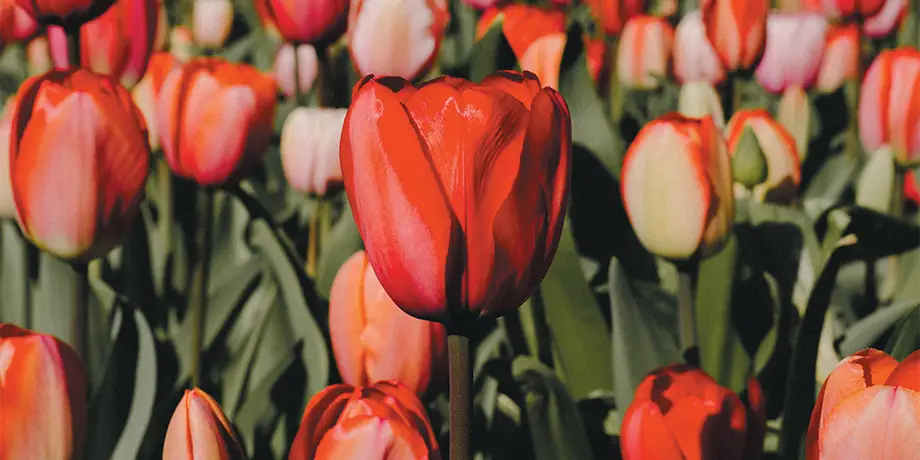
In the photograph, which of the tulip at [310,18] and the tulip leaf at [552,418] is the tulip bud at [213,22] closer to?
the tulip at [310,18]

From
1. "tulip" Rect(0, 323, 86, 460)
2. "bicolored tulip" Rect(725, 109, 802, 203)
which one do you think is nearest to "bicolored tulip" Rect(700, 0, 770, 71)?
"bicolored tulip" Rect(725, 109, 802, 203)

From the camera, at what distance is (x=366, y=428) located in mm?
558

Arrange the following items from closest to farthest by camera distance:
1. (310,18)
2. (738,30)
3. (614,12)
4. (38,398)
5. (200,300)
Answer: (38,398)
(200,300)
(310,18)
(738,30)
(614,12)

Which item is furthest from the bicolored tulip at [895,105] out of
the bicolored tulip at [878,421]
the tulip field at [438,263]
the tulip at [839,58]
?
the bicolored tulip at [878,421]

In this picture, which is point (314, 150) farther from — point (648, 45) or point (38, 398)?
point (648, 45)

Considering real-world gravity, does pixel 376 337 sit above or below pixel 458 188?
below

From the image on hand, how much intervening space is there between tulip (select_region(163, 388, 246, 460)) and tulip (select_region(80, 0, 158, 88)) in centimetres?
63

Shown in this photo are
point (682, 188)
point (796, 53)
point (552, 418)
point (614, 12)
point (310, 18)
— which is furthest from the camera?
point (614, 12)

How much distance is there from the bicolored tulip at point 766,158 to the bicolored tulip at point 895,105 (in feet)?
0.68

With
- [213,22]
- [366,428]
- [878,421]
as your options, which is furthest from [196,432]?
[213,22]

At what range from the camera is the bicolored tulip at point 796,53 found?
1.77 m

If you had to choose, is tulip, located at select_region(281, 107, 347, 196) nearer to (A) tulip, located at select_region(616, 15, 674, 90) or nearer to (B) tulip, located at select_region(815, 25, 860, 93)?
(A) tulip, located at select_region(616, 15, 674, 90)

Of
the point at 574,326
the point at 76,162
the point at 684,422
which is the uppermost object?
the point at 76,162

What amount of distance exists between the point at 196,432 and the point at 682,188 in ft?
1.47
